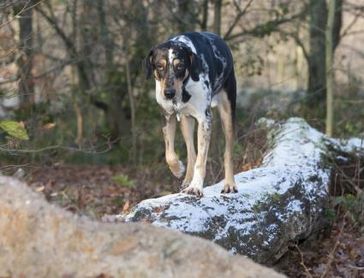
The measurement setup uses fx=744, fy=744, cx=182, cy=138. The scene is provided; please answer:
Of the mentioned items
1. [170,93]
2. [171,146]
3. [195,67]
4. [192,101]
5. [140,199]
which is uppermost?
[195,67]

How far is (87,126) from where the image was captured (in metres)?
17.9

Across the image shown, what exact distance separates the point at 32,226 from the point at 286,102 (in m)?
12.0

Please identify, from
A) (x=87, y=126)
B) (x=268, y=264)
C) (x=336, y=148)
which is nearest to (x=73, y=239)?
(x=268, y=264)

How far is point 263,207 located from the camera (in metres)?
7.61

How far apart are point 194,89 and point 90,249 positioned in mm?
3086

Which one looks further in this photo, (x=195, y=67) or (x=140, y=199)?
(x=140, y=199)

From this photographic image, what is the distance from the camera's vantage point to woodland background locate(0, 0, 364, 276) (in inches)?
537

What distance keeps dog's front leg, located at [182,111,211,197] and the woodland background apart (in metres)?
4.90

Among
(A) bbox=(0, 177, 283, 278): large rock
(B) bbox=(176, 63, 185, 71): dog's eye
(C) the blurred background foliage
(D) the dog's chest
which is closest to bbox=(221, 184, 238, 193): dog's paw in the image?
(D) the dog's chest

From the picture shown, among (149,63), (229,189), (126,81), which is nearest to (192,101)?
(149,63)

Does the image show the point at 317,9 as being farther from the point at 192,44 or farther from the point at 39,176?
the point at 192,44

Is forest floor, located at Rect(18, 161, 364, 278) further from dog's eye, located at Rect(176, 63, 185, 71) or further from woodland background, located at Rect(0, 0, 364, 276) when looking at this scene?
dog's eye, located at Rect(176, 63, 185, 71)

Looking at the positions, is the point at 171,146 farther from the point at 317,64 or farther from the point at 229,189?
the point at 317,64

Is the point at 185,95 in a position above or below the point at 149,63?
below
